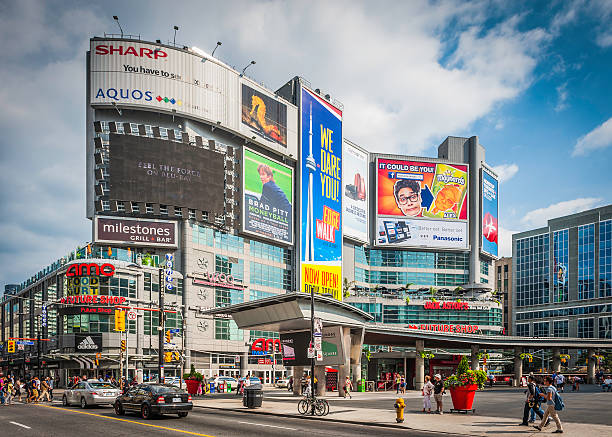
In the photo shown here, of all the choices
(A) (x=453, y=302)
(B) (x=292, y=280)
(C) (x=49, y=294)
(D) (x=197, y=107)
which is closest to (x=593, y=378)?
(A) (x=453, y=302)

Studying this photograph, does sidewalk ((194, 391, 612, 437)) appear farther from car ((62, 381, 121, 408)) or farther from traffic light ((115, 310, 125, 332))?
traffic light ((115, 310, 125, 332))

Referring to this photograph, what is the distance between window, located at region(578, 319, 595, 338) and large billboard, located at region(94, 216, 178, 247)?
8938 centimetres

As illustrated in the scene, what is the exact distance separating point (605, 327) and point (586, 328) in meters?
4.82

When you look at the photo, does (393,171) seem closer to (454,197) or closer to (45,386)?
(454,197)

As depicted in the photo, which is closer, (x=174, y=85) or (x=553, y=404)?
(x=553, y=404)

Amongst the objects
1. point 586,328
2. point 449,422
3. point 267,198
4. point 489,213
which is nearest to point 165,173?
point 267,198

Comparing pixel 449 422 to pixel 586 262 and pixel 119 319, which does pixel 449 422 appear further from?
pixel 586 262

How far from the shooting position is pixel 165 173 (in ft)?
305

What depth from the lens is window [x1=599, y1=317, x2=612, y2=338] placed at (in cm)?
12424

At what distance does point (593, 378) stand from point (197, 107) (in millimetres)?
71837

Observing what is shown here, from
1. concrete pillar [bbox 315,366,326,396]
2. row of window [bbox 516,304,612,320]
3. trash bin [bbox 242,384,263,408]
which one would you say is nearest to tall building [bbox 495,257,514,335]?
row of window [bbox 516,304,612,320]

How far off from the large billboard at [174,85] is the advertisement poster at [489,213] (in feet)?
206

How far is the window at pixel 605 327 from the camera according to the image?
124 metres

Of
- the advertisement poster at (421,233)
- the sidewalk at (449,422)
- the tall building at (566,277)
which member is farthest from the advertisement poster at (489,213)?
the sidewalk at (449,422)
